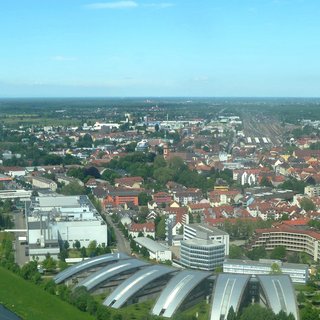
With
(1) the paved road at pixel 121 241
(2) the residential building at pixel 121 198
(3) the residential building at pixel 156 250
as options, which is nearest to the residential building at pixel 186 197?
(2) the residential building at pixel 121 198

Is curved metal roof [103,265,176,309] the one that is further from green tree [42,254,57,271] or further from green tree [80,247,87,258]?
green tree [80,247,87,258]

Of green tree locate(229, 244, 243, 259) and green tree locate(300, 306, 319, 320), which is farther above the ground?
green tree locate(300, 306, 319, 320)

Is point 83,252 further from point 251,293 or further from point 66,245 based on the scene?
point 251,293

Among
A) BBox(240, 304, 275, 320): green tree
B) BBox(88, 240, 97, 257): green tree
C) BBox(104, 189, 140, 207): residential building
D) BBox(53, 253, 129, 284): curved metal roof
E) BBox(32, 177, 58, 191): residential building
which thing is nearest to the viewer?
BBox(240, 304, 275, 320): green tree

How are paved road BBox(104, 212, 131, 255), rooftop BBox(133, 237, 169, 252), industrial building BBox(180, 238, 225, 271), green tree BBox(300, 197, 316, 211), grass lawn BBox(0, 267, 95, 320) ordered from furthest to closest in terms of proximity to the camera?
green tree BBox(300, 197, 316, 211), paved road BBox(104, 212, 131, 255), rooftop BBox(133, 237, 169, 252), industrial building BBox(180, 238, 225, 271), grass lawn BBox(0, 267, 95, 320)

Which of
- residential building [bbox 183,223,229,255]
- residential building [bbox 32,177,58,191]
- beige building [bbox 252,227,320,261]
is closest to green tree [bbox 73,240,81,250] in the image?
residential building [bbox 183,223,229,255]

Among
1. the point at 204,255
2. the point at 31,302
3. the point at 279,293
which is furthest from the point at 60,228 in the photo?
the point at 279,293

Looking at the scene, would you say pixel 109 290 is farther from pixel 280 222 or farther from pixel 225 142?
pixel 225 142
